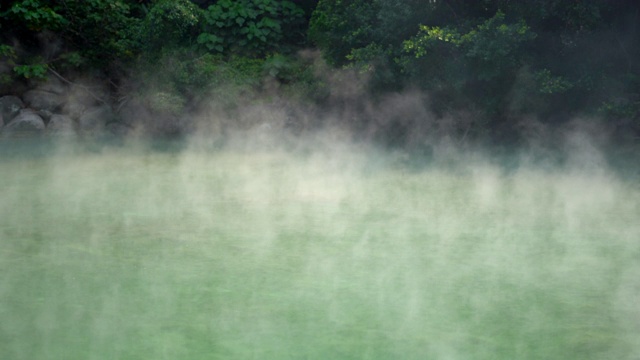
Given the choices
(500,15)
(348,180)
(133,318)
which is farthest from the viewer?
(500,15)

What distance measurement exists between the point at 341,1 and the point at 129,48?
3427 mm

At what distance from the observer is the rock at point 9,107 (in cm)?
1001

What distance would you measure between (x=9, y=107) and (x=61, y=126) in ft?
2.75

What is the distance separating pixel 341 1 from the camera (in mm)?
9297

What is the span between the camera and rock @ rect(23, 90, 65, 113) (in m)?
10.3

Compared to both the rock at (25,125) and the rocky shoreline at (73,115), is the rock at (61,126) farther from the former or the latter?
the rock at (25,125)

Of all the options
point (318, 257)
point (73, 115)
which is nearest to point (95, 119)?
point (73, 115)

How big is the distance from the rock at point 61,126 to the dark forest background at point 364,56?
653 millimetres

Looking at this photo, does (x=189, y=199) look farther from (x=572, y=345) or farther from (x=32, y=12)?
(x=32, y=12)

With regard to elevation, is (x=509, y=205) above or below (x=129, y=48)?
below

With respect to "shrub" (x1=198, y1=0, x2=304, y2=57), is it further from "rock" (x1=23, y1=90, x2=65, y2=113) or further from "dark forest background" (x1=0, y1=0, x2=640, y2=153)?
"rock" (x1=23, y1=90, x2=65, y2=113)

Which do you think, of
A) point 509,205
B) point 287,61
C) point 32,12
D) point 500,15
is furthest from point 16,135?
point 509,205

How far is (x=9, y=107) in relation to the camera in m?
10.1

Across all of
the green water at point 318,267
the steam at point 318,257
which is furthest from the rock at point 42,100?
the green water at point 318,267
